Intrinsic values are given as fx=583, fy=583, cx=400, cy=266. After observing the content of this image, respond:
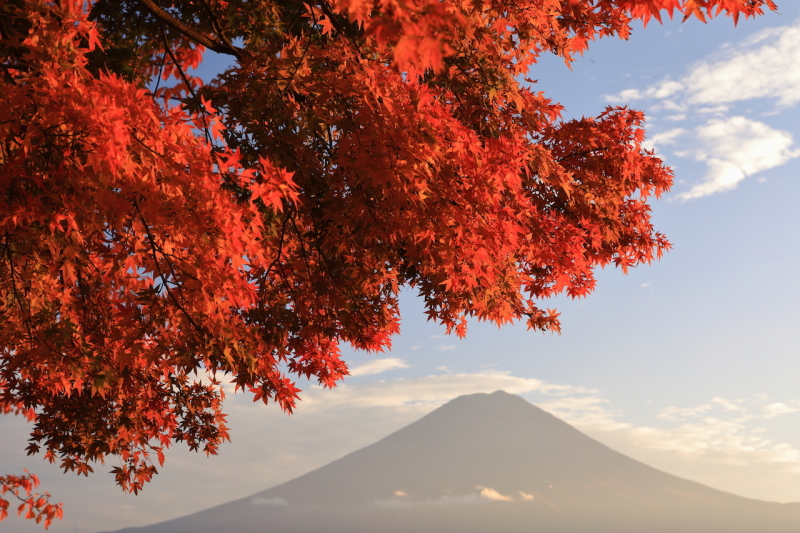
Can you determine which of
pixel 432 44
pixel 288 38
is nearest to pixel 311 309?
pixel 288 38

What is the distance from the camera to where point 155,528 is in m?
156

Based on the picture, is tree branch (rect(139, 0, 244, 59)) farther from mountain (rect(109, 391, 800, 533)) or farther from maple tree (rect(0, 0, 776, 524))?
mountain (rect(109, 391, 800, 533))

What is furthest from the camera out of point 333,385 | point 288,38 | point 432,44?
point 333,385

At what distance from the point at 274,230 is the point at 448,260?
2599 mm

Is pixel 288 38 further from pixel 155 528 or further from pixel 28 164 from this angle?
pixel 155 528

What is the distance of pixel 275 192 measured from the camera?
5.48 m

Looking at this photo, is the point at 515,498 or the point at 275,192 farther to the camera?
the point at 515,498

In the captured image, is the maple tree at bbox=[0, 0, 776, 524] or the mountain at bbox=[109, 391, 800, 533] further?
the mountain at bbox=[109, 391, 800, 533]

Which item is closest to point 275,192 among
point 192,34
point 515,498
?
point 192,34

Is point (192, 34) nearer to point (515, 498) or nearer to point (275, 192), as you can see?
point (275, 192)

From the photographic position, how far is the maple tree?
518 cm

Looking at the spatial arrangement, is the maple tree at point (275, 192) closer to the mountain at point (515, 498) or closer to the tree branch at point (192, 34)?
the tree branch at point (192, 34)

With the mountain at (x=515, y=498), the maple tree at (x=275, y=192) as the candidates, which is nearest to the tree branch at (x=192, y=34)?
the maple tree at (x=275, y=192)

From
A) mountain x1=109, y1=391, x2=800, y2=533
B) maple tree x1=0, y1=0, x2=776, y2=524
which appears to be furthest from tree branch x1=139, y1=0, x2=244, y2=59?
mountain x1=109, y1=391, x2=800, y2=533
